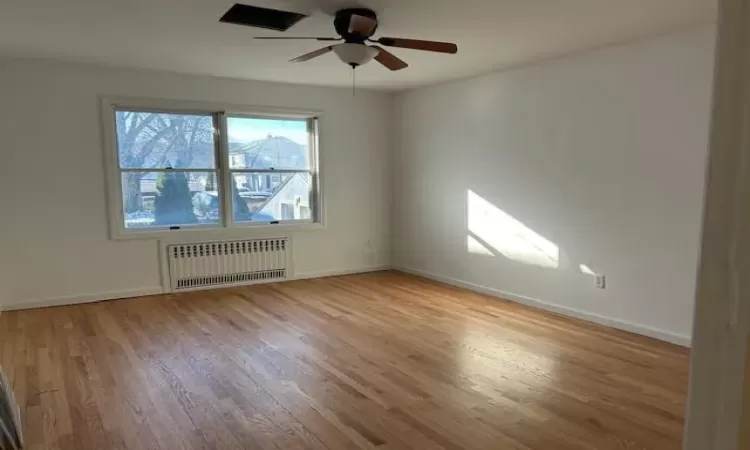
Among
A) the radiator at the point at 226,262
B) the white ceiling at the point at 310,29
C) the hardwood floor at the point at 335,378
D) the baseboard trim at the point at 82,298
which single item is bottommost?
the hardwood floor at the point at 335,378

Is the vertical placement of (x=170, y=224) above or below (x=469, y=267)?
above

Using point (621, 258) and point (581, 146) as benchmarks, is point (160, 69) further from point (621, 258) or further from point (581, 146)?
point (621, 258)

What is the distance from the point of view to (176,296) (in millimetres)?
5391

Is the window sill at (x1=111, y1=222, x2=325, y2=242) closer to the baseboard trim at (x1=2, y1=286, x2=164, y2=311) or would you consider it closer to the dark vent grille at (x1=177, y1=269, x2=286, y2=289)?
the dark vent grille at (x1=177, y1=269, x2=286, y2=289)

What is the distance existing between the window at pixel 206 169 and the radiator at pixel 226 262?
9.0 inches

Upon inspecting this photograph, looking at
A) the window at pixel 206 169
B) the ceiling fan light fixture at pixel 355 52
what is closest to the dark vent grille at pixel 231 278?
the window at pixel 206 169

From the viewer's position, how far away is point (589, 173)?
172 inches

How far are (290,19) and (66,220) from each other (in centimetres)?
327

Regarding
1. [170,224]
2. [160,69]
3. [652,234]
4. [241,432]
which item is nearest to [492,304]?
[652,234]

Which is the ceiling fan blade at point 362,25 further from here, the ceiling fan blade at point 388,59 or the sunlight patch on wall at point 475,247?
the sunlight patch on wall at point 475,247

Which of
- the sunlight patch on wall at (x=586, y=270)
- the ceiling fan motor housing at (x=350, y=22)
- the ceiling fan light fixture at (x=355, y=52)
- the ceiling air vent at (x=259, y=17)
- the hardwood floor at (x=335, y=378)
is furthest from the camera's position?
the sunlight patch on wall at (x=586, y=270)

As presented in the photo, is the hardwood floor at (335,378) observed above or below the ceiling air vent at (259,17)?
below

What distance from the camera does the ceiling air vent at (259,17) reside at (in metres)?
2.96

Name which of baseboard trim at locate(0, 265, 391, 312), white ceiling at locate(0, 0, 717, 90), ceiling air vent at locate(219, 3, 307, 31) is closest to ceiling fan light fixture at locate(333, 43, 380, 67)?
white ceiling at locate(0, 0, 717, 90)
